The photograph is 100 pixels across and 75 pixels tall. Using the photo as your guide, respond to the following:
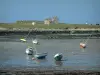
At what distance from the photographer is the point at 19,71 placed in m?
42.1

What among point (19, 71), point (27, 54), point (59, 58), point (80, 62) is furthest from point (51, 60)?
point (19, 71)

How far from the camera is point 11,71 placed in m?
42.1

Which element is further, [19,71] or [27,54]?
[27,54]

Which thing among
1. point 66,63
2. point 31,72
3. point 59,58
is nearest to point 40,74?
point 31,72

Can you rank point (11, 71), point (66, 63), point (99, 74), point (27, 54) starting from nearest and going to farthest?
point (99, 74)
point (11, 71)
point (66, 63)
point (27, 54)

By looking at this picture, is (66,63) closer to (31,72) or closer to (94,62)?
→ (94,62)

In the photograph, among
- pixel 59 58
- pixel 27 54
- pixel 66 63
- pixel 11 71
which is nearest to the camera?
pixel 11 71

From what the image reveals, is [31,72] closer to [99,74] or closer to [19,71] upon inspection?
[19,71]

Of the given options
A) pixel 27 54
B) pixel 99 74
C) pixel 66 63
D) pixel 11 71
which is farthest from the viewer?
pixel 27 54

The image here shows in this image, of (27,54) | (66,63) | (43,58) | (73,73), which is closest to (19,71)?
(73,73)

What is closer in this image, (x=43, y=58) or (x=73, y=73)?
(x=73, y=73)

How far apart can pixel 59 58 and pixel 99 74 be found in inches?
722

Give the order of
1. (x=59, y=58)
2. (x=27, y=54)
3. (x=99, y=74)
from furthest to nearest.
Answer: (x=27, y=54)
(x=59, y=58)
(x=99, y=74)

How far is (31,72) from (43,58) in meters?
18.3
